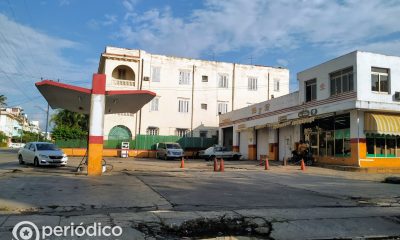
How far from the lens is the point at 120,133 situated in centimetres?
4291

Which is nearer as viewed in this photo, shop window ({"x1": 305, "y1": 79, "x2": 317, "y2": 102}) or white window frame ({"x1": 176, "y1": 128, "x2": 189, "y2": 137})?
shop window ({"x1": 305, "y1": 79, "x2": 317, "y2": 102})

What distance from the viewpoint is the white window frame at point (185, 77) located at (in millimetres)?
45812

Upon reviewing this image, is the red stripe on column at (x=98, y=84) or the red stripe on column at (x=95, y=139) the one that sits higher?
the red stripe on column at (x=98, y=84)

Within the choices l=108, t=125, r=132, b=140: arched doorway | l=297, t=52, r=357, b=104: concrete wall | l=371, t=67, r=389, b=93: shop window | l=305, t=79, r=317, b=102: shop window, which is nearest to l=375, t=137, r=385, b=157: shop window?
l=371, t=67, r=389, b=93: shop window

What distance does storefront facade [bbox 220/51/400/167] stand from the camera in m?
23.1

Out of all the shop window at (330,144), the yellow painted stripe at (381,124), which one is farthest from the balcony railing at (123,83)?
the yellow painted stripe at (381,124)

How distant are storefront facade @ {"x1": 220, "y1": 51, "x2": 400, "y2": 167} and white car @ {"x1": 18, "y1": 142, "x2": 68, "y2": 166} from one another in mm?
16736

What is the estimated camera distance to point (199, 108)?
4606cm

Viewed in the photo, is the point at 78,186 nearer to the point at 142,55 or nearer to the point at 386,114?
the point at 386,114

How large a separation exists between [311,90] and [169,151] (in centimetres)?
1568

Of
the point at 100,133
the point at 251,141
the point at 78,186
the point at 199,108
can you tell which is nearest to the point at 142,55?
the point at 199,108

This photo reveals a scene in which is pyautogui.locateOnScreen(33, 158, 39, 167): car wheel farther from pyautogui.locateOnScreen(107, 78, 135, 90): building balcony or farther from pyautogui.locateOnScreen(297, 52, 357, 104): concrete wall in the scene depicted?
pyautogui.locateOnScreen(107, 78, 135, 90): building balcony

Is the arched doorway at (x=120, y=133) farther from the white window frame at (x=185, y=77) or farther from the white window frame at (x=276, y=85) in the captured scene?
the white window frame at (x=276, y=85)

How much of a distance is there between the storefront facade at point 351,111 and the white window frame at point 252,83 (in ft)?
61.2
